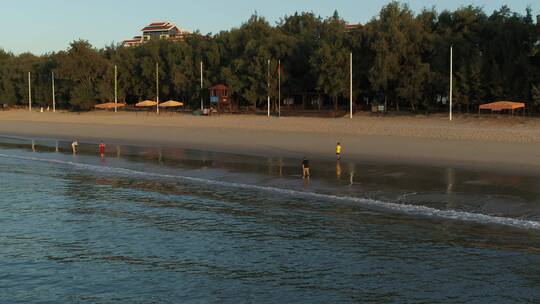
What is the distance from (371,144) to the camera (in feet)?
115

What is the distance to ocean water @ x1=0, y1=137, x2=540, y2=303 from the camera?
10727mm

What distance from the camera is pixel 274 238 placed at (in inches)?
570

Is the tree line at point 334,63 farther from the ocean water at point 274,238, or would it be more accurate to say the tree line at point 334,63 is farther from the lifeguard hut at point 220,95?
the ocean water at point 274,238

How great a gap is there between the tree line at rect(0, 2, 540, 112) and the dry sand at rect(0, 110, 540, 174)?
4858 millimetres

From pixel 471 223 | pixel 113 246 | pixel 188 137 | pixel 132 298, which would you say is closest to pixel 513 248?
pixel 471 223

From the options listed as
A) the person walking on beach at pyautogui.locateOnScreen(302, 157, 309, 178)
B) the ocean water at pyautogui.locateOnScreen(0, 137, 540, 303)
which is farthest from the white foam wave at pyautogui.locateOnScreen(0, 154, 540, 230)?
the person walking on beach at pyautogui.locateOnScreen(302, 157, 309, 178)

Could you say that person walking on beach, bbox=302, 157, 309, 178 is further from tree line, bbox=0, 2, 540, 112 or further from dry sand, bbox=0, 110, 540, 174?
tree line, bbox=0, 2, 540, 112

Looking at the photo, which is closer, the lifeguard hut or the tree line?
the tree line

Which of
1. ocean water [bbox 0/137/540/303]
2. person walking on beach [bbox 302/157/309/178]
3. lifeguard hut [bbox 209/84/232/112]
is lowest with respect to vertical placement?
ocean water [bbox 0/137/540/303]

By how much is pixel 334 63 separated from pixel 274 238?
4548cm

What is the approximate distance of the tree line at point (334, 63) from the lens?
162 feet

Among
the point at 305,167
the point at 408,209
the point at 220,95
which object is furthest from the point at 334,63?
the point at 408,209

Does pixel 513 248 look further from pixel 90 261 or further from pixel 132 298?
pixel 90 261

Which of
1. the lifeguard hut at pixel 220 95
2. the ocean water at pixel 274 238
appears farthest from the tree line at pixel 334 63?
the ocean water at pixel 274 238
